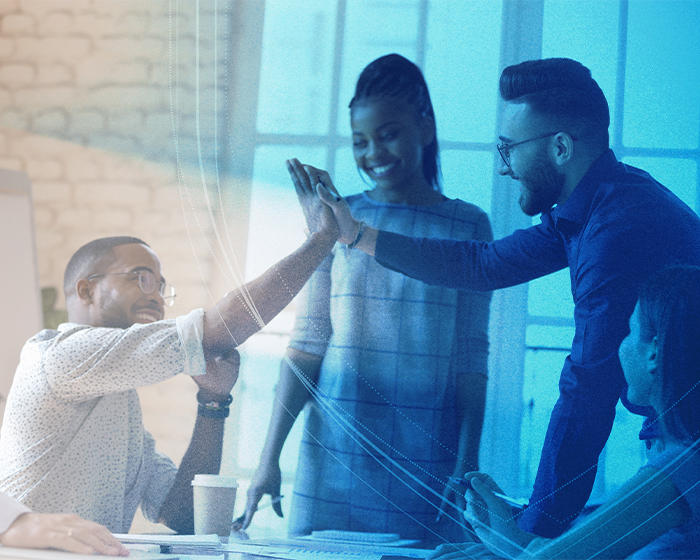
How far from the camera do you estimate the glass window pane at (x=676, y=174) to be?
1.13 metres

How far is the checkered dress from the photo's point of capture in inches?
46.5

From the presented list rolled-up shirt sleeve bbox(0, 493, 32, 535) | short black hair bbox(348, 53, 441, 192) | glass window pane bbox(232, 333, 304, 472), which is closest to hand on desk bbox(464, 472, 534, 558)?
glass window pane bbox(232, 333, 304, 472)

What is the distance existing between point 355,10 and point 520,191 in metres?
0.40

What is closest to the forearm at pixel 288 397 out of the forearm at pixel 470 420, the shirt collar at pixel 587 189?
the forearm at pixel 470 420

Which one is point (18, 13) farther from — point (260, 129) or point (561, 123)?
point (561, 123)

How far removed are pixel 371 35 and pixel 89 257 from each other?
0.62 meters

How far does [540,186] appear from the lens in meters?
1.15

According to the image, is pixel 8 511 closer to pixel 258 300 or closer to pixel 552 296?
pixel 258 300

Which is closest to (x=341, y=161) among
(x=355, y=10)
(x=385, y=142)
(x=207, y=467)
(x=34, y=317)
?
(x=385, y=142)

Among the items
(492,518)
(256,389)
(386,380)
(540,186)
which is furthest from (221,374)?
(540,186)

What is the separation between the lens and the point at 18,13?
4.75 feet

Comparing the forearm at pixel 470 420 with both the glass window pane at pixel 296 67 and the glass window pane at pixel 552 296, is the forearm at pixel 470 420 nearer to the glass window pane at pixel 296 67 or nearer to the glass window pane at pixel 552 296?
the glass window pane at pixel 552 296

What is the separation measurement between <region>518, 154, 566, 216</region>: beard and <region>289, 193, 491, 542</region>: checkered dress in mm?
70

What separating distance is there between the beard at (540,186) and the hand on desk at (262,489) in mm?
561
